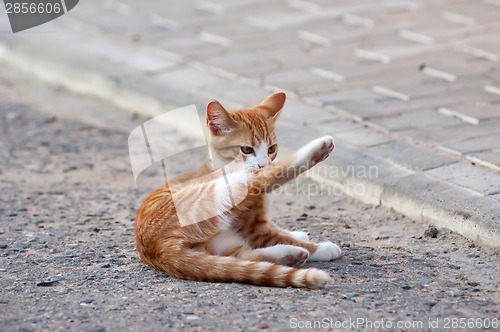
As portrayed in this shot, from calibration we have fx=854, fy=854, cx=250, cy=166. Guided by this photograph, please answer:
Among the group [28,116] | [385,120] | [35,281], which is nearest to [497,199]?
[385,120]

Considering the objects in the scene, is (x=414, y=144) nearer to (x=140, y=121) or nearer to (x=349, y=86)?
(x=349, y=86)

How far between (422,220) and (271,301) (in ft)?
3.82

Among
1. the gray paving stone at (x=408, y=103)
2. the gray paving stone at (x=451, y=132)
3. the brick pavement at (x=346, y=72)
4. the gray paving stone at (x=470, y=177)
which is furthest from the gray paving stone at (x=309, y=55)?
the gray paving stone at (x=470, y=177)

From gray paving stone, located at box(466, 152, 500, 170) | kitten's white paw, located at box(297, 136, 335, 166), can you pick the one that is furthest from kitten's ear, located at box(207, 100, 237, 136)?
gray paving stone, located at box(466, 152, 500, 170)

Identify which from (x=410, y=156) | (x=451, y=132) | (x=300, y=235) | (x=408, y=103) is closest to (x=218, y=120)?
(x=300, y=235)

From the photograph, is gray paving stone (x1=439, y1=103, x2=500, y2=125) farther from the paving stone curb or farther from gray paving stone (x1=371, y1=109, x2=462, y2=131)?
the paving stone curb

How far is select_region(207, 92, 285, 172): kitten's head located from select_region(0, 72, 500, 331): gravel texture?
52cm

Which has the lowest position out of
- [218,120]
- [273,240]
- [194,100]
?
[194,100]

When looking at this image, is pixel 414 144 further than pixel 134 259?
Yes

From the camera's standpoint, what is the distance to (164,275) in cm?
338

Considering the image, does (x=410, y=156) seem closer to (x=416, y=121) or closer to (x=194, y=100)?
(x=416, y=121)

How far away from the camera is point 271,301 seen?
3.06 metres

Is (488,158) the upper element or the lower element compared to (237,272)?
lower

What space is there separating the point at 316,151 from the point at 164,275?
780mm
